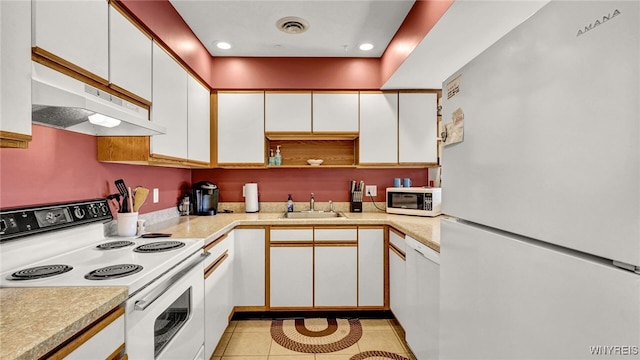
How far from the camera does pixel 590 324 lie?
0.51 meters

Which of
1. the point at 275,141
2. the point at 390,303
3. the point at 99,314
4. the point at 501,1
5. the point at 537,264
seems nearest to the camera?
the point at 537,264

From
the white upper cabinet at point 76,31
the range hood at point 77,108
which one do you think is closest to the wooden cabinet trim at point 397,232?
the range hood at point 77,108

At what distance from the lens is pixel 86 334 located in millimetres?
782

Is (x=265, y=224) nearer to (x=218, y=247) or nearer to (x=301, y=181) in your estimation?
(x=218, y=247)

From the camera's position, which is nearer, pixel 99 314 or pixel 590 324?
pixel 590 324

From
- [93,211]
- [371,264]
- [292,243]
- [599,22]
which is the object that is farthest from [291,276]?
[599,22]

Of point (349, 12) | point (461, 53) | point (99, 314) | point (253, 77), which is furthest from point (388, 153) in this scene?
point (99, 314)

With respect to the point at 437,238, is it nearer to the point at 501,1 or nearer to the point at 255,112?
the point at 501,1

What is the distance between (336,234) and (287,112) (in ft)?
4.22

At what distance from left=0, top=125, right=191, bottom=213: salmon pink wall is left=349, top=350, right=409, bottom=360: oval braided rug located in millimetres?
1983

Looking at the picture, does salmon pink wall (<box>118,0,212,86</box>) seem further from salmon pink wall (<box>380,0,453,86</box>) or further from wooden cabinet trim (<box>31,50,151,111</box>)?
salmon pink wall (<box>380,0,453,86</box>)

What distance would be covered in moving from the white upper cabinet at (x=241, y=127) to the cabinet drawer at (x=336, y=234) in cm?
97

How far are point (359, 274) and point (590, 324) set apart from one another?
83.6 inches

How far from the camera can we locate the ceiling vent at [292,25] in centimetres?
223
